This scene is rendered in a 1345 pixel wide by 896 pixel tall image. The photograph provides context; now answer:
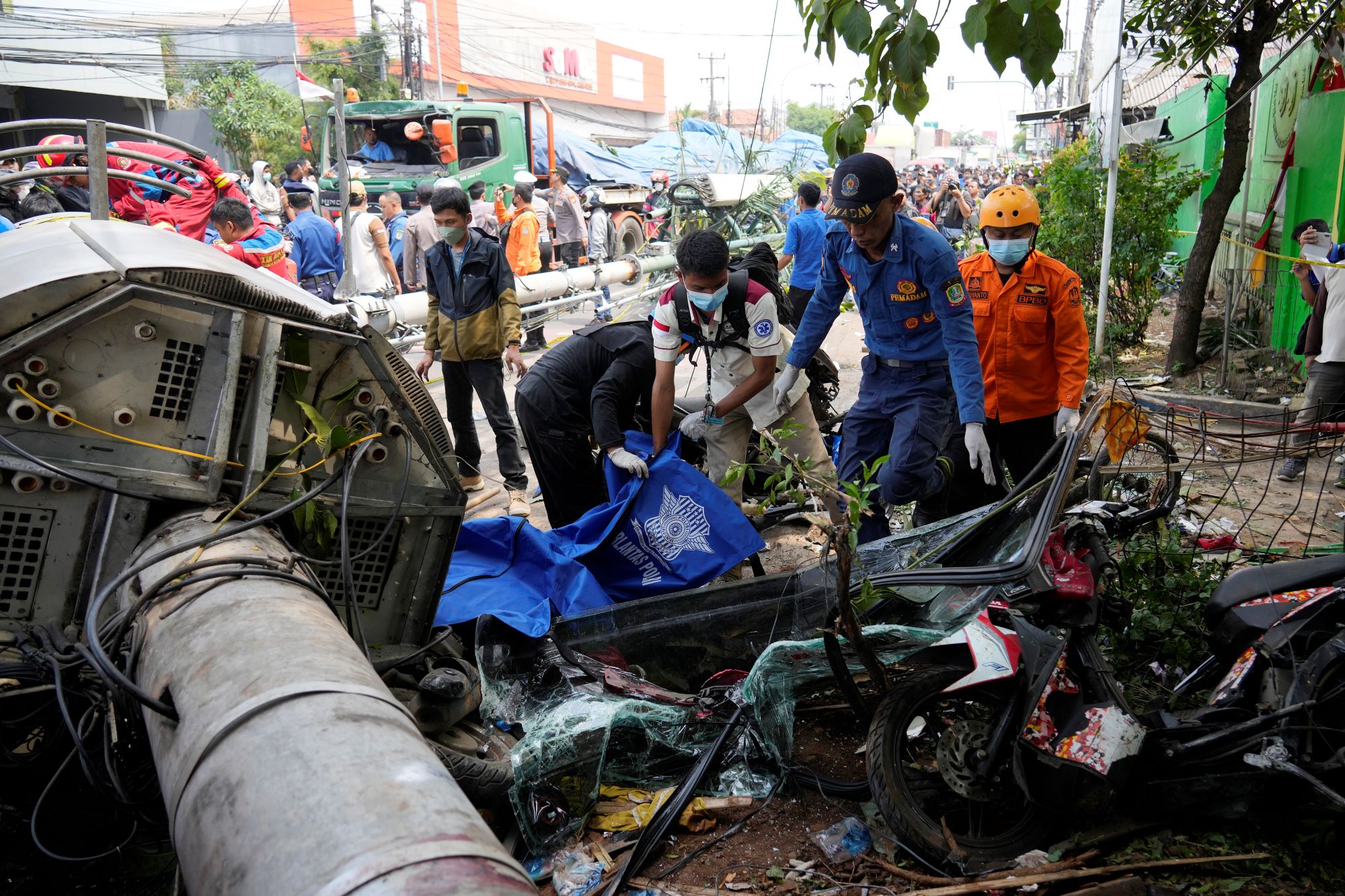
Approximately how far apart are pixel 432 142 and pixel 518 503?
1004 centimetres

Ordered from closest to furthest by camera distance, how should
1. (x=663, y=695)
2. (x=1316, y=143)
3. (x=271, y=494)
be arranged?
(x=271, y=494)
(x=663, y=695)
(x=1316, y=143)

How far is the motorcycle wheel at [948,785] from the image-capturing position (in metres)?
2.75

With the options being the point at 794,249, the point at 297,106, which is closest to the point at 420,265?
the point at 794,249

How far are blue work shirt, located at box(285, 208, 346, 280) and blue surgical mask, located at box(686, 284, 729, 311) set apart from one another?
560 centimetres

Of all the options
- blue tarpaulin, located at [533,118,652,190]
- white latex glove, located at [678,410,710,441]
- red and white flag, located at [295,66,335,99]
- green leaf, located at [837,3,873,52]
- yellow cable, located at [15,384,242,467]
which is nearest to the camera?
yellow cable, located at [15,384,242,467]

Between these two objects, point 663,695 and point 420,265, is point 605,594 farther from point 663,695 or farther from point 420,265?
point 420,265

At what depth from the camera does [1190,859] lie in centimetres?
266

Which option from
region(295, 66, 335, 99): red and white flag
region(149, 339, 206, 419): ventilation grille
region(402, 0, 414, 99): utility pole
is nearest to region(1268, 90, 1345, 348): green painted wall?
region(149, 339, 206, 419): ventilation grille

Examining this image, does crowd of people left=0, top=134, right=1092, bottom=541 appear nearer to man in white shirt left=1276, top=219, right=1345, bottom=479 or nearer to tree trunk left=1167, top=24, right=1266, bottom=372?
man in white shirt left=1276, top=219, right=1345, bottom=479

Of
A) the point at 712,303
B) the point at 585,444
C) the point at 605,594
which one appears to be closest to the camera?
the point at 605,594

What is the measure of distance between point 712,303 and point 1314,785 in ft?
9.43

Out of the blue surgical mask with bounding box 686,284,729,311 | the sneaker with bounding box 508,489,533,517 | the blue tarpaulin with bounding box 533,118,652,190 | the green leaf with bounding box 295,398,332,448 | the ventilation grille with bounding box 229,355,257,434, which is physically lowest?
the sneaker with bounding box 508,489,533,517

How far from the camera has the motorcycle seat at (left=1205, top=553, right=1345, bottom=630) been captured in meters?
2.87

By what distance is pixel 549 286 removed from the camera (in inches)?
415
